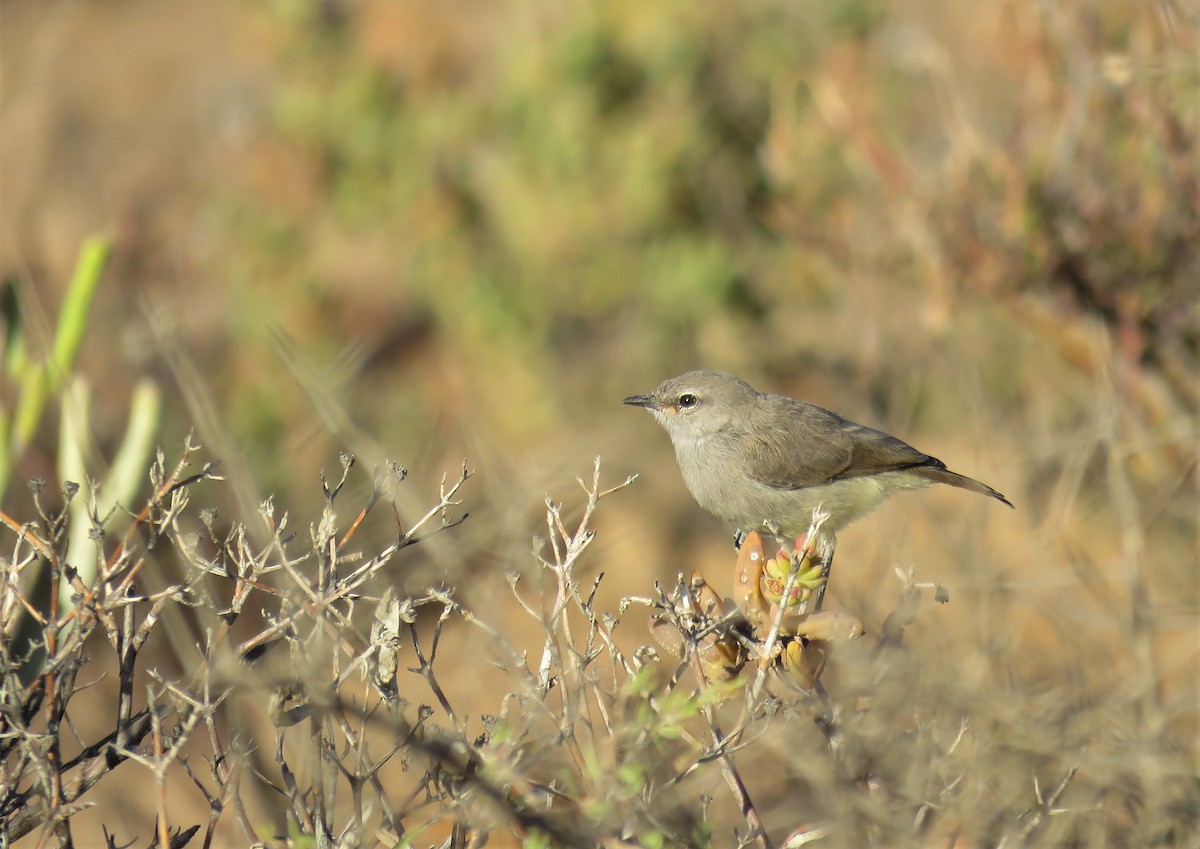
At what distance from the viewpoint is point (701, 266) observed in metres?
9.03

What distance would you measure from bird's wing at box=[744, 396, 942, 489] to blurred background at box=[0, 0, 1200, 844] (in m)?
0.40

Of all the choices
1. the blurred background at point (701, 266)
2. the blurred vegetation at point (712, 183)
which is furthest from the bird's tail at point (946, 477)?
the blurred vegetation at point (712, 183)

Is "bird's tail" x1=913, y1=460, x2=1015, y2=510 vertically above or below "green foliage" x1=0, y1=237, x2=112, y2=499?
below

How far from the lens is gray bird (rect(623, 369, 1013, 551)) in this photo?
14.4 ft

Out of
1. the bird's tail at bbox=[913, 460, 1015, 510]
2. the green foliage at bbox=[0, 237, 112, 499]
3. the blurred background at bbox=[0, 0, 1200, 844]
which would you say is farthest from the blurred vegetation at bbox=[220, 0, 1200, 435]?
the green foliage at bbox=[0, 237, 112, 499]

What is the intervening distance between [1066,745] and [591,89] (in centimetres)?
744

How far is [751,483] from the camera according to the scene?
14.2 ft

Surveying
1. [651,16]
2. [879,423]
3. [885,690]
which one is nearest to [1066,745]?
[885,690]

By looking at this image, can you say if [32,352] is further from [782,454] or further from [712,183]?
[712,183]

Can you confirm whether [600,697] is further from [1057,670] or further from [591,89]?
[591,89]

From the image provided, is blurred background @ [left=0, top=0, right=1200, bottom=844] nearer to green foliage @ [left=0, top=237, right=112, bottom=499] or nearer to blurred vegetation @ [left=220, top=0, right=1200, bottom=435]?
blurred vegetation @ [left=220, top=0, right=1200, bottom=435]

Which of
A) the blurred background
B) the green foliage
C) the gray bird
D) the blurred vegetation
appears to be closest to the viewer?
the green foliage

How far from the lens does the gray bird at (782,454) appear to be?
4387mm

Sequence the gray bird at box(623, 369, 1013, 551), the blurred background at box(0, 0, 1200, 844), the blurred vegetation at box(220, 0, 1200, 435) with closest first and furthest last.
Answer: the gray bird at box(623, 369, 1013, 551) → the blurred background at box(0, 0, 1200, 844) → the blurred vegetation at box(220, 0, 1200, 435)
